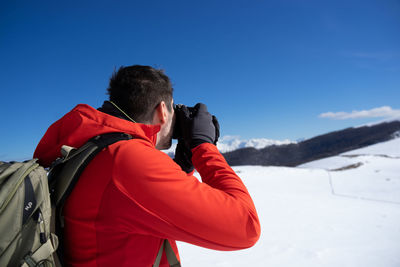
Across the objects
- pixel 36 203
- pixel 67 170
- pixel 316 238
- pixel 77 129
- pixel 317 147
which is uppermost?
pixel 317 147

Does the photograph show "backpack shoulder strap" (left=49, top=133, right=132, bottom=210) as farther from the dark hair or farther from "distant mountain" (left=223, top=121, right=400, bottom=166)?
"distant mountain" (left=223, top=121, right=400, bottom=166)

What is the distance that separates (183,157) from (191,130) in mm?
274

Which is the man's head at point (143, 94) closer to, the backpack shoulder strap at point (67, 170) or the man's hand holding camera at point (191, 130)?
the man's hand holding camera at point (191, 130)

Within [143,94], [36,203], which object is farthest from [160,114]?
[36,203]

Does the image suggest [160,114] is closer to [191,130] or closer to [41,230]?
[191,130]

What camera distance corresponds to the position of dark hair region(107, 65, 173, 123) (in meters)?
1.30

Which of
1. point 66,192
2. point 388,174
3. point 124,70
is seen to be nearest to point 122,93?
point 124,70

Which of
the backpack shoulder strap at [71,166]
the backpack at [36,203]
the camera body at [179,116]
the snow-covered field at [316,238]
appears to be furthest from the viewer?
the snow-covered field at [316,238]

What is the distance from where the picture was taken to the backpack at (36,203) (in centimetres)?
80

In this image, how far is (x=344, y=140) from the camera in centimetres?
6131

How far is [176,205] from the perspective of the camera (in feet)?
2.95

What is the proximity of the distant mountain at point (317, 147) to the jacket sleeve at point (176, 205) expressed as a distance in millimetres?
44285

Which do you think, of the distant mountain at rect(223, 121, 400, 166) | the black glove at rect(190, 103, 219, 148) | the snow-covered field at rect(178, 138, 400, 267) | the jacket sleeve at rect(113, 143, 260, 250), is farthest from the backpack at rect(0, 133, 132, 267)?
the distant mountain at rect(223, 121, 400, 166)

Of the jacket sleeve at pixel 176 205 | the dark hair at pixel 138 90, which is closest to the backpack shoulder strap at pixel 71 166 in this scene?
the jacket sleeve at pixel 176 205
